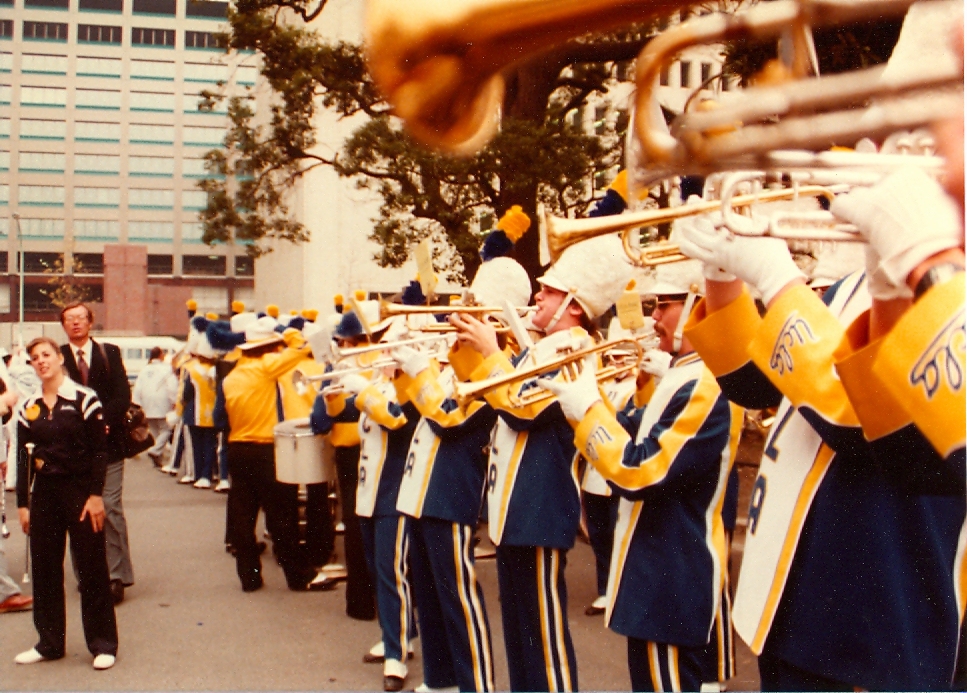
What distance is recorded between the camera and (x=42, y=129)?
5.05 m

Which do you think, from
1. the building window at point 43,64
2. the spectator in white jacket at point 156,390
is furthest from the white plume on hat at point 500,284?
the spectator in white jacket at point 156,390

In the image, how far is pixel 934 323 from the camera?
1.13m

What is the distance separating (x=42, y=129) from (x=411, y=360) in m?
2.57

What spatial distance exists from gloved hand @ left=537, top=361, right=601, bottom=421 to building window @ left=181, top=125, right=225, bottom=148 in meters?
5.63

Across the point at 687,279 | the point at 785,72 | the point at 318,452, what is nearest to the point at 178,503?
the point at 318,452

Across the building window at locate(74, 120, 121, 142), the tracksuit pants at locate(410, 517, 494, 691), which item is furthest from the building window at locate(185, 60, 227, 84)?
the tracksuit pants at locate(410, 517, 494, 691)

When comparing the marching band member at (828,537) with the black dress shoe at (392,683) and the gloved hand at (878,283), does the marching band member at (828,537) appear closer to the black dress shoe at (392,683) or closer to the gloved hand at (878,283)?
the gloved hand at (878,283)

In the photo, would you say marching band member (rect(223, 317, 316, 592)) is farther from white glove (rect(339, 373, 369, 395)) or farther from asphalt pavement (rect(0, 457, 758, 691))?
white glove (rect(339, 373, 369, 395))

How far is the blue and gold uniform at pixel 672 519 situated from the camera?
254 cm

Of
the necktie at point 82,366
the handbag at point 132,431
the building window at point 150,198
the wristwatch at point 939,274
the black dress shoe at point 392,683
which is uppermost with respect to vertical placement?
the building window at point 150,198

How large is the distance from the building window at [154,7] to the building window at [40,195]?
3.59 ft

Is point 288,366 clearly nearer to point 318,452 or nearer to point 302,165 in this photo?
point 318,452

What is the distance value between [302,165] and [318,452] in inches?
193

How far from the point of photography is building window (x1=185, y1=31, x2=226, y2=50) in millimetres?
7144
